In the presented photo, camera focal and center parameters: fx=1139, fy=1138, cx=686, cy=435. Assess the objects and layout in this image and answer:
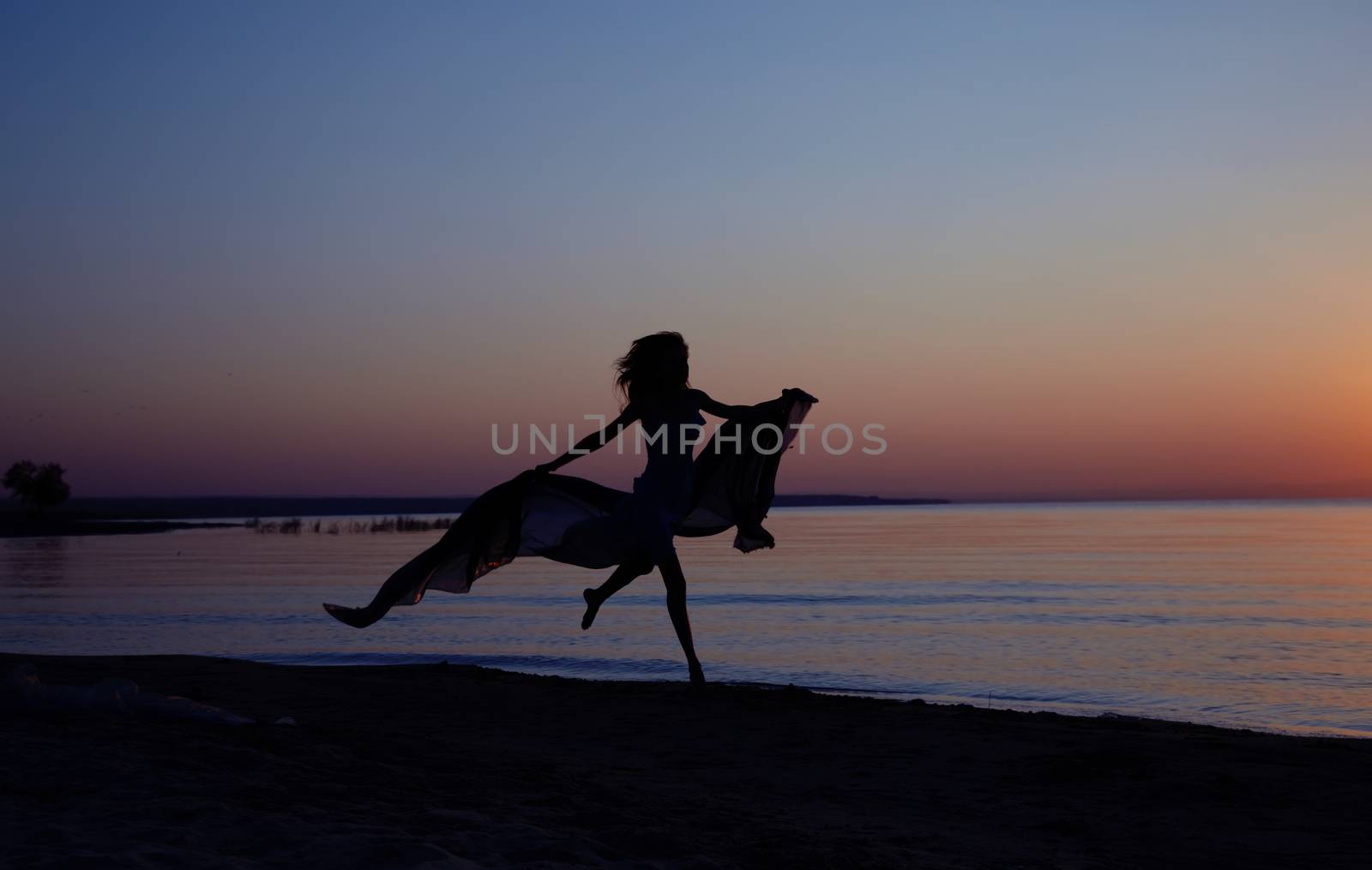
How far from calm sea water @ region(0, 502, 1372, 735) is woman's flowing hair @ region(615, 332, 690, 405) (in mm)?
4816

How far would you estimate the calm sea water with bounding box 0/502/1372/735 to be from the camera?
40.5ft

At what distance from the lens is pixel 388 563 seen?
3403 cm

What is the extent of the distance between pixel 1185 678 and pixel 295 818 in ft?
36.7

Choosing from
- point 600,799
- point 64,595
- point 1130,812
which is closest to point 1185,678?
point 1130,812

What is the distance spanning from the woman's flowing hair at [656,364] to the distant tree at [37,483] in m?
90.7

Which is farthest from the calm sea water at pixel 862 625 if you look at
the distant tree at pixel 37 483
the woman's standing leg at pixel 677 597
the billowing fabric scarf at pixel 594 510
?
the distant tree at pixel 37 483

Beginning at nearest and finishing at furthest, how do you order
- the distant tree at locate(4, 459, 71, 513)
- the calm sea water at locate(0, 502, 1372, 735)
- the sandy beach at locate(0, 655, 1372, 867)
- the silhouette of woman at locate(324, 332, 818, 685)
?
the sandy beach at locate(0, 655, 1372, 867), the silhouette of woman at locate(324, 332, 818, 685), the calm sea water at locate(0, 502, 1372, 735), the distant tree at locate(4, 459, 71, 513)

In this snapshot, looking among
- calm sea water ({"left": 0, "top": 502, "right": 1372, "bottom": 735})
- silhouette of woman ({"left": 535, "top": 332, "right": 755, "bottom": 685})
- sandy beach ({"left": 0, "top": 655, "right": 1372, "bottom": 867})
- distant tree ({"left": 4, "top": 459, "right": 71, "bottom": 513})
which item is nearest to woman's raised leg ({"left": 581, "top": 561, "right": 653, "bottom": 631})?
silhouette of woman ({"left": 535, "top": 332, "right": 755, "bottom": 685})

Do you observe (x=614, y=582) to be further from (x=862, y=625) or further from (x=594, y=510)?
(x=862, y=625)

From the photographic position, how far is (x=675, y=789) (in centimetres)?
552

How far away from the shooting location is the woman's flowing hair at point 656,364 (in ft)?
27.7

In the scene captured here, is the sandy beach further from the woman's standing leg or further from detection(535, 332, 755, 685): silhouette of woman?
detection(535, 332, 755, 685): silhouette of woman

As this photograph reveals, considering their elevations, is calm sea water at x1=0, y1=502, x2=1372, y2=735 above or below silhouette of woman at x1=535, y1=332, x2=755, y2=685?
below

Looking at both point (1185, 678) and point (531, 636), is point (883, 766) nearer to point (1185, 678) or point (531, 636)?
point (1185, 678)
